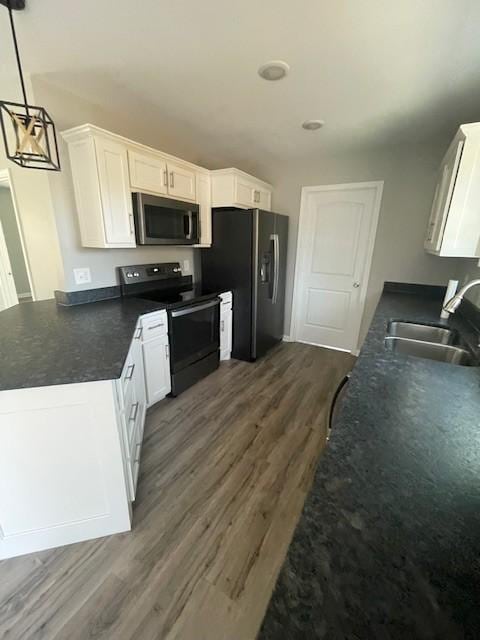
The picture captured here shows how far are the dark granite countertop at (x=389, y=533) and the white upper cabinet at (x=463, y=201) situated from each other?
122 centimetres

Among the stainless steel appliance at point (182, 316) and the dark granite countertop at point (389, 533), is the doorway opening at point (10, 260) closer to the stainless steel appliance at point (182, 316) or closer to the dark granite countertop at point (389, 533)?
the stainless steel appliance at point (182, 316)

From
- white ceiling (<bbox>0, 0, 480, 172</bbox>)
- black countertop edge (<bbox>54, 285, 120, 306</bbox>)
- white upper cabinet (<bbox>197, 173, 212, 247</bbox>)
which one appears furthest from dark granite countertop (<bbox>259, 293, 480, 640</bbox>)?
white upper cabinet (<bbox>197, 173, 212, 247</bbox>)

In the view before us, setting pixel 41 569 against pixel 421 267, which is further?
pixel 421 267

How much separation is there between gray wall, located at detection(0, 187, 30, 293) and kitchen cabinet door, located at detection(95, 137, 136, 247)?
12.6ft

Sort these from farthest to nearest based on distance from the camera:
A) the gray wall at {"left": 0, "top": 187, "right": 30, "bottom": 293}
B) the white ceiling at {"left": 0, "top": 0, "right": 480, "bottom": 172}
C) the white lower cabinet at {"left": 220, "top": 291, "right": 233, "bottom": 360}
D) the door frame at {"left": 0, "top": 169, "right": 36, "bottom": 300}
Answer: the gray wall at {"left": 0, "top": 187, "right": 30, "bottom": 293} → the white lower cabinet at {"left": 220, "top": 291, "right": 233, "bottom": 360} → the door frame at {"left": 0, "top": 169, "right": 36, "bottom": 300} → the white ceiling at {"left": 0, "top": 0, "right": 480, "bottom": 172}

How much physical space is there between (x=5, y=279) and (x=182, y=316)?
2.91 m

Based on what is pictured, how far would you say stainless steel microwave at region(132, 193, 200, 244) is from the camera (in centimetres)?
221

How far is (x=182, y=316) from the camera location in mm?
2434

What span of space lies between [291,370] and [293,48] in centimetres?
268

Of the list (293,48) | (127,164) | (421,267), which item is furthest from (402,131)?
(127,164)

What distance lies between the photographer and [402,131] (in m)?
2.47

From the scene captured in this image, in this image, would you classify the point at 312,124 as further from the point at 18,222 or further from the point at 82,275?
the point at 18,222

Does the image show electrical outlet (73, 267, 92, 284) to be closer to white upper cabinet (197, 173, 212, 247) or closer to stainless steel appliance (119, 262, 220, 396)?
stainless steel appliance (119, 262, 220, 396)

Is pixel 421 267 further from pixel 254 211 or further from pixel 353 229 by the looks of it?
pixel 254 211
